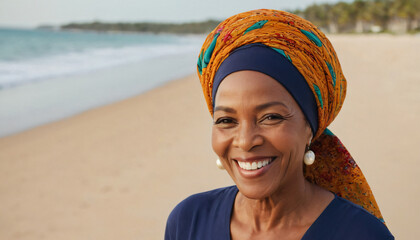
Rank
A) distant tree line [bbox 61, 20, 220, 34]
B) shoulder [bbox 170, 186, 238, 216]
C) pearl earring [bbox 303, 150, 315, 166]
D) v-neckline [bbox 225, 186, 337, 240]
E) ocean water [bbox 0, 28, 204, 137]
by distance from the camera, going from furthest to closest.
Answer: distant tree line [bbox 61, 20, 220, 34] < ocean water [bbox 0, 28, 204, 137] < shoulder [bbox 170, 186, 238, 216] < pearl earring [bbox 303, 150, 315, 166] < v-neckline [bbox 225, 186, 337, 240]

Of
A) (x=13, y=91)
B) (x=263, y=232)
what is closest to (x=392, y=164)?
(x=263, y=232)

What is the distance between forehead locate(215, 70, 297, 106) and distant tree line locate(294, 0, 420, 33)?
6642 cm

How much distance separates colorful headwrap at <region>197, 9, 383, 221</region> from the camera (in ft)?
4.50

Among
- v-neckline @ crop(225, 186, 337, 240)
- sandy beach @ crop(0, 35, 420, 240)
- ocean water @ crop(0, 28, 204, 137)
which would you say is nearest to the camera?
v-neckline @ crop(225, 186, 337, 240)

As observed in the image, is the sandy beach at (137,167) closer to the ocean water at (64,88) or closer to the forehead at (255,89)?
the ocean water at (64,88)

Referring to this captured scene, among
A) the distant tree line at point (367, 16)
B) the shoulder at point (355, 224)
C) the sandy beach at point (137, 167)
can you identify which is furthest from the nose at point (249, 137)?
the distant tree line at point (367, 16)

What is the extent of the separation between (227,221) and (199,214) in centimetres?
12

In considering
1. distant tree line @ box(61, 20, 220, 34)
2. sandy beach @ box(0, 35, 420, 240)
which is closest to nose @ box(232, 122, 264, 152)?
sandy beach @ box(0, 35, 420, 240)

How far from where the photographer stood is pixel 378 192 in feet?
15.5

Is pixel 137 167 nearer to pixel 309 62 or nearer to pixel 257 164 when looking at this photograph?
pixel 257 164

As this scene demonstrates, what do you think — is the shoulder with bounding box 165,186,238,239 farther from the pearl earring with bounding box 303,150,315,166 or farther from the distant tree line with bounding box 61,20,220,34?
the distant tree line with bounding box 61,20,220,34

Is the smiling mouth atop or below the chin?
atop

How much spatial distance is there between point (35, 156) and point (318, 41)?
632 centimetres

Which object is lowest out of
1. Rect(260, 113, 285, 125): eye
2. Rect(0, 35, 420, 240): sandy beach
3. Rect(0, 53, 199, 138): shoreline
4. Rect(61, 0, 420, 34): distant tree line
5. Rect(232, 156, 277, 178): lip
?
Rect(0, 35, 420, 240): sandy beach
